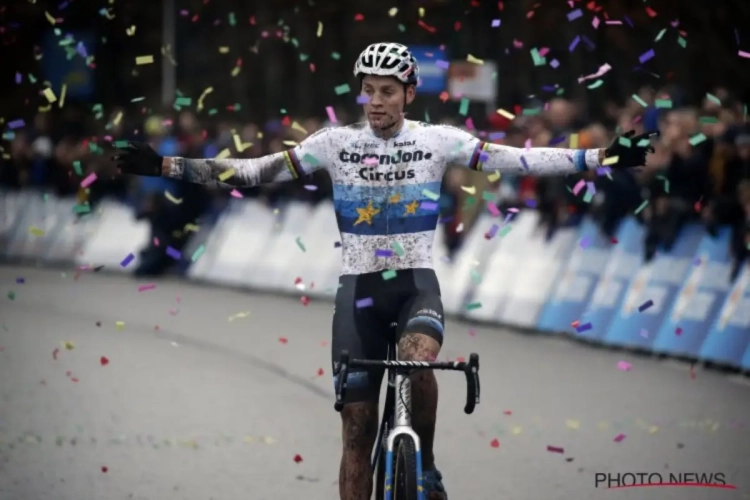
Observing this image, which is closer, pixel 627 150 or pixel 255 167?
pixel 627 150

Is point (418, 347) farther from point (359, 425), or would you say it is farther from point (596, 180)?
point (596, 180)

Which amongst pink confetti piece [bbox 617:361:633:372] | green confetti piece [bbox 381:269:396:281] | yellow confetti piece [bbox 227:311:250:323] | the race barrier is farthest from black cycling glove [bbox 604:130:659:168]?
yellow confetti piece [bbox 227:311:250:323]

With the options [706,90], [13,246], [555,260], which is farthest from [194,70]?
[555,260]

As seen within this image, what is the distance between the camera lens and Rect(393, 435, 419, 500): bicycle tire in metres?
6.67

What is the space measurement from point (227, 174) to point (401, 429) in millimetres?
1559

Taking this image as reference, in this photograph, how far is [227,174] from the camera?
760 cm

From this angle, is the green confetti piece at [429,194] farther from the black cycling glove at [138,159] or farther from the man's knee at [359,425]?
the black cycling glove at [138,159]

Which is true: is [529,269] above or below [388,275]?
below

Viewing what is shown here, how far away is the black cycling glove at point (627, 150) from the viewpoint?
7398 millimetres

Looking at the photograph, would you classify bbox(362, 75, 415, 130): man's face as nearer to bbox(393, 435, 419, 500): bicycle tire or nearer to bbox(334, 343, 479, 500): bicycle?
bbox(334, 343, 479, 500): bicycle

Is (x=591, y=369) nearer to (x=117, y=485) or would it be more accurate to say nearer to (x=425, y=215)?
(x=117, y=485)

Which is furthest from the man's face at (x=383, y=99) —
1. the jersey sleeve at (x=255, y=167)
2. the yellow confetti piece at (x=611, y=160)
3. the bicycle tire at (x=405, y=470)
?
the bicycle tire at (x=405, y=470)

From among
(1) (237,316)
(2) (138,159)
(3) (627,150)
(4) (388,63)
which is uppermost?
(4) (388,63)

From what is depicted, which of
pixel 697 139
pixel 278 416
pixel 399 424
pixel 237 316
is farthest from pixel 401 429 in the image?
pixel 237 316
